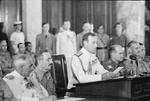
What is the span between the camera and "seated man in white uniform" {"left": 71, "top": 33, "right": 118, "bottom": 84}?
4.36 metres

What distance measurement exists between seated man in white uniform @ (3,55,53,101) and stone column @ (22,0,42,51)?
5.97m

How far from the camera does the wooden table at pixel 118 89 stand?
3184mm

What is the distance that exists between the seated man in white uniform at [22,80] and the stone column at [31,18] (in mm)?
5971

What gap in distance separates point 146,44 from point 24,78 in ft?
25.4

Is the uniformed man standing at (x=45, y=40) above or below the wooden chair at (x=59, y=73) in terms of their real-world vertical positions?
above

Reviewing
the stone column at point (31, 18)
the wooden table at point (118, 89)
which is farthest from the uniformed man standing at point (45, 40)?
the wooden table at point (118, 89)

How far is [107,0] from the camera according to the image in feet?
39.5

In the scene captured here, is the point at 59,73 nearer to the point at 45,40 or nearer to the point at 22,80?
the point at 22,80

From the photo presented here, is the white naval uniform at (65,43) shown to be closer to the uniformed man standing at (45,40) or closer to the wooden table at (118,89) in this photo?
the uniformed man standing at (45,40)

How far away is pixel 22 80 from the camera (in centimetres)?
384

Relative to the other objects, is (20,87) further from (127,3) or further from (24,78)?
(127,3)

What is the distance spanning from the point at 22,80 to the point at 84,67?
1030mm

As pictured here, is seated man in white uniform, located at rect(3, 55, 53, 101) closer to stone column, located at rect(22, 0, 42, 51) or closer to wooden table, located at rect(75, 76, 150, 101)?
wooden table, located at rect(75, 76, 150, 101)

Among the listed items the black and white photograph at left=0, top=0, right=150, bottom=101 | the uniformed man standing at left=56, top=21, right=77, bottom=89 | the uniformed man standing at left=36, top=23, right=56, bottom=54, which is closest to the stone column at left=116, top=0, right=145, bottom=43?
the black and white photograph at left=0, top=0, right=150, bottom=101
